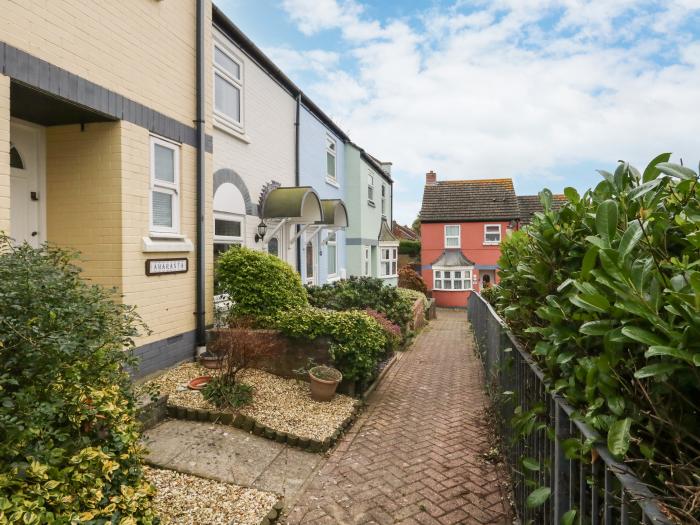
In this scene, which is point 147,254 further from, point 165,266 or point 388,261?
point 388,261

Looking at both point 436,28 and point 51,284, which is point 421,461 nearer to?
point 51,284

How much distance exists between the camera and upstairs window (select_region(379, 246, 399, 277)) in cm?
2251

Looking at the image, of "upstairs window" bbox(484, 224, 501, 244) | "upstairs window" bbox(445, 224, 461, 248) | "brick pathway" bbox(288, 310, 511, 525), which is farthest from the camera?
"upstairs window" bbox(445, 224, 461, 248)

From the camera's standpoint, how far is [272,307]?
7539 mm

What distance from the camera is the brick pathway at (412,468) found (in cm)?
393

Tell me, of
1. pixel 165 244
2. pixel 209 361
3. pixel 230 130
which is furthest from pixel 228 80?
pixel 209 361

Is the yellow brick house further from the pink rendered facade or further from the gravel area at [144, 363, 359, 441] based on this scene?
the pink rendered facade

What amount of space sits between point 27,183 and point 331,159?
1163 cm

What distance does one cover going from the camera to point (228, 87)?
9.51 meters

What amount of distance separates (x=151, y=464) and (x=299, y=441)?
1546mm

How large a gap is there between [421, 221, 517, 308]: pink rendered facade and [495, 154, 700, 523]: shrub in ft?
85.3

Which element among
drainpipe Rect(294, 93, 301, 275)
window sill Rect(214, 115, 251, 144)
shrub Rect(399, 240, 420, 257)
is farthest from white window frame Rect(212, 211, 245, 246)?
shrub Rect(399, 240, 420, 257)

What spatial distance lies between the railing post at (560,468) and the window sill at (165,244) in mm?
5635

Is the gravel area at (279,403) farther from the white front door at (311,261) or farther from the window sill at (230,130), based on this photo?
the white front door at (311,261)
